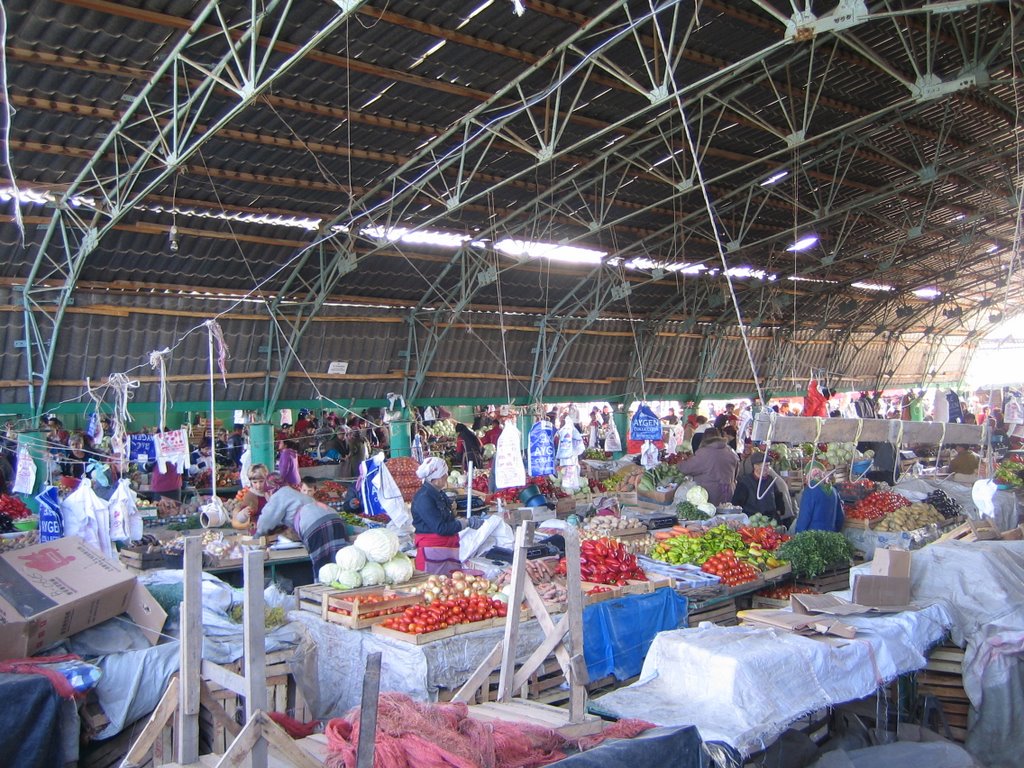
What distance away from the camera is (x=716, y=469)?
10.2 metres

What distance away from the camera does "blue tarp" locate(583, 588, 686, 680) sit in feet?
18.9

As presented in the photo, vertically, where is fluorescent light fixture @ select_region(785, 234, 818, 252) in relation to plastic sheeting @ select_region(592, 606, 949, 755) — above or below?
above

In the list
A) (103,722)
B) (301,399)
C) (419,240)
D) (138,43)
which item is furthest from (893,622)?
(301,399)

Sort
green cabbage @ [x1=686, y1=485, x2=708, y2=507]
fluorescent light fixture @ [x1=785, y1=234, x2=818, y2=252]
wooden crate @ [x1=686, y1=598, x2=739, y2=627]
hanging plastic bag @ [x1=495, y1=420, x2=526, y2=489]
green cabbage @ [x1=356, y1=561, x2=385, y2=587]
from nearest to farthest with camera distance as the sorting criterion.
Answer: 1. green cabbage @ [x1=356, y1=561, x2=385, y2=587]
2. wooden crate @ [x1=686, y1=598, x2=739, y2=627]
3. hanging plastic bag @ [x1=495, y1=420, x2=526, y2=489]
4. green cabbage @ [x1=686, y1=485, x2=708, y2=507]
5. fluorescent light fixture @ [x1=785, y1=234, x2=818, y2=252]

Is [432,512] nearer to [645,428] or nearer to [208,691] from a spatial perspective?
[208,691]

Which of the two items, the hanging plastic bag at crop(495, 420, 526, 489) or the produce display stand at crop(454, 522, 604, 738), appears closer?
the produce display stand at crop(454, 522, 604, 738)

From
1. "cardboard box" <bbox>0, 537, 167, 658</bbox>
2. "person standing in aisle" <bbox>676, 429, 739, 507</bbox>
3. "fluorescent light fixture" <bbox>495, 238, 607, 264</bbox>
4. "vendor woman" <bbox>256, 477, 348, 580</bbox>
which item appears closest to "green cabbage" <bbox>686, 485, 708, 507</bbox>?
"person standing in aisle" <bbox>676, 429, 739, 507</bbox>

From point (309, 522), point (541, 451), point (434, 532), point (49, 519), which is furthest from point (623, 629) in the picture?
point (49, 519)

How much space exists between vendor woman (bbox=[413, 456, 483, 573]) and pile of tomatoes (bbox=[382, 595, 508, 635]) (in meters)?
1.08

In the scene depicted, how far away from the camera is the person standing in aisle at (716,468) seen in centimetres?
1020

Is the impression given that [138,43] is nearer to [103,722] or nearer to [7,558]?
[7,558]

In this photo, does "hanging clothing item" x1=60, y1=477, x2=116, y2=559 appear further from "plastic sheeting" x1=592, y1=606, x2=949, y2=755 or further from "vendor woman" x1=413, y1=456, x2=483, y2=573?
"plastic sheeting" x1=592, y1=606, x2=949, y2=755

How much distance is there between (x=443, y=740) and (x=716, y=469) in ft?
25.3

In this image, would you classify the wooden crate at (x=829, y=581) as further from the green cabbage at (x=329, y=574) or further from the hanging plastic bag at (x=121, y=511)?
the hanging plastic bag at (x=121, y=511)
